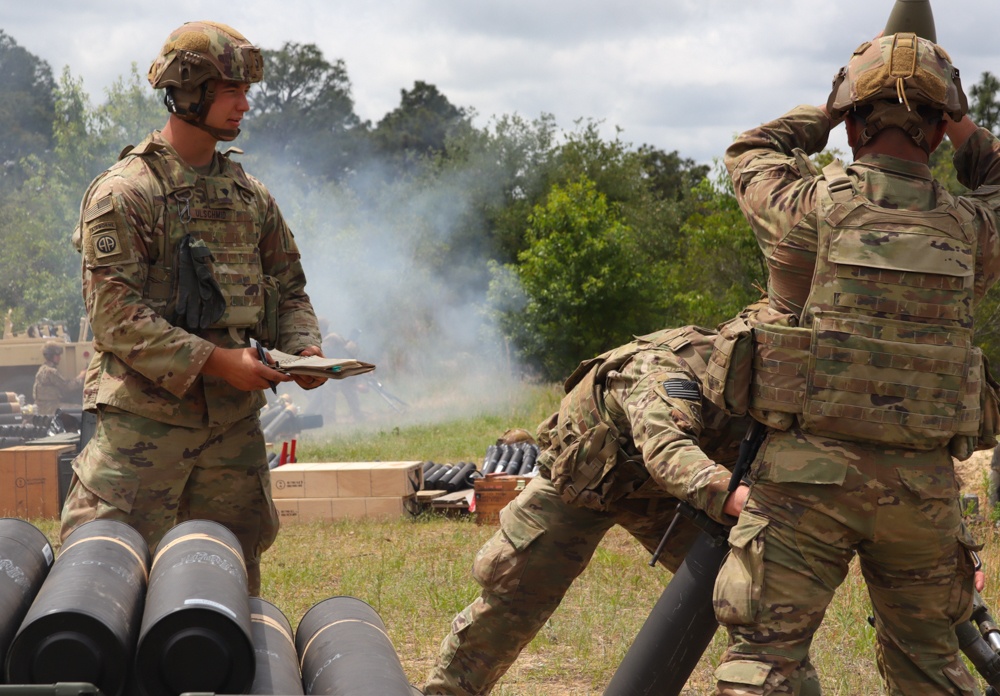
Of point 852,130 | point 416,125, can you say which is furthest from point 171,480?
point 416,125

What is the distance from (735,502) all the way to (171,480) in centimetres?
184

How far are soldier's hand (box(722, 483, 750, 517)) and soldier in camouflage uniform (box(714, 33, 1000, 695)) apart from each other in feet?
0.16

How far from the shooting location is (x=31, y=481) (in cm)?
981

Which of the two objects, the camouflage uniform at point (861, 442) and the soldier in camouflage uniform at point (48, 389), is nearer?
the camouflage uniform at point (861, 442)

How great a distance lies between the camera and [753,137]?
3.47 meters

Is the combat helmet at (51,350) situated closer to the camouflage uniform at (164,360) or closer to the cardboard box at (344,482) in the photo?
the cardboard box at (344,482)

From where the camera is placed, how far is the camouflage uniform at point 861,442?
3035 millimetres

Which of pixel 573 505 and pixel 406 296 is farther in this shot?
pixel 406 296

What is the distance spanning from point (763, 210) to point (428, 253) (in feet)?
98.0

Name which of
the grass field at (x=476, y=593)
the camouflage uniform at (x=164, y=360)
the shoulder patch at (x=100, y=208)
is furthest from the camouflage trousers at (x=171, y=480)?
the grass field at (x=476, y=593)

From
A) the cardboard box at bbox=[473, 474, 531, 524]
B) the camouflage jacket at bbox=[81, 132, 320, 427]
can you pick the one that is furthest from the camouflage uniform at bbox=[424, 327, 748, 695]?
the cardboard box at bbox=[473, 474, 531, 524]

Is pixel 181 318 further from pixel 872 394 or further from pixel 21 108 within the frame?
pixel 21 108

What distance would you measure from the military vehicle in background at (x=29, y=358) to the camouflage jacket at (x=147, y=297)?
15.4m

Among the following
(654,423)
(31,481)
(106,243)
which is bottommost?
(31,481)
